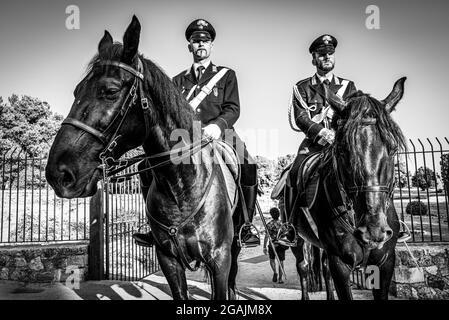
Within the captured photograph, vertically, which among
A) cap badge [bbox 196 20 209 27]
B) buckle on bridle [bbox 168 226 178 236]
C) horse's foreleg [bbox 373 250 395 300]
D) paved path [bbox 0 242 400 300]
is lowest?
paved path [bbox 0 242 400 300]

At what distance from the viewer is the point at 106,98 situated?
2.34m

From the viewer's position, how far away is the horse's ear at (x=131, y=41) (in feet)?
7.95

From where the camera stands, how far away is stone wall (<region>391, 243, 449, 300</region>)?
612cm

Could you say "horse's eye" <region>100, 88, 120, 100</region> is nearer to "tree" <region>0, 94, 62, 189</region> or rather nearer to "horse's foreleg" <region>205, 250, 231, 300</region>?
"horse's foreleg" <region>205, 250, 231, 300</region>

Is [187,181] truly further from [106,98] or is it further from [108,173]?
[106,98]

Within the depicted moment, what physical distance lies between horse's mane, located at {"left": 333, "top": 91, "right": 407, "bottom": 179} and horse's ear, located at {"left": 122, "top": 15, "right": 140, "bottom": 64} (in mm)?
1938

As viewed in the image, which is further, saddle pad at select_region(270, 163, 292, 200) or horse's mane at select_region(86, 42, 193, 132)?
saddle pad at select_region(270, 163, 292, 200)

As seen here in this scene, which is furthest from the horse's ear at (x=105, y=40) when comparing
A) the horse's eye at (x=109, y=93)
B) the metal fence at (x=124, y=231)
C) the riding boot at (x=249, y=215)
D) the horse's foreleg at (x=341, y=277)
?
the metal fence at (x=124, y=231)

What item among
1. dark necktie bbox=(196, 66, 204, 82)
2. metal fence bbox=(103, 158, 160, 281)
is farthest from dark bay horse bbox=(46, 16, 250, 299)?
metal fence bbox=(103, 158, 160, 281)

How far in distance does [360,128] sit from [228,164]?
1512mm

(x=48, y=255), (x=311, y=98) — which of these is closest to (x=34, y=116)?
(x=48, y=255)

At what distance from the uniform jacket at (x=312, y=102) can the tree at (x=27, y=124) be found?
34.1 m

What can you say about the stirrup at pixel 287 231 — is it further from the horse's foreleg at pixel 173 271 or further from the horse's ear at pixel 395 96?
the horse's ear at pixel 395 96

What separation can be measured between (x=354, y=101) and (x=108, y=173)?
232cm
